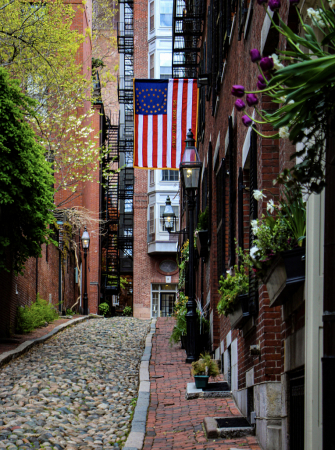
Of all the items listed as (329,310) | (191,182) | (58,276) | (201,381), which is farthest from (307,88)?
(58,276)

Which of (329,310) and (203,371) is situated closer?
(329,310)

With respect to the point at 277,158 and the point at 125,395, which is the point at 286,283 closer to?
the point at 277,158

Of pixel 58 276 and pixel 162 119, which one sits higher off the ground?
pixel 162 119

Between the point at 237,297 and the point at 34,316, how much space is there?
13156mm

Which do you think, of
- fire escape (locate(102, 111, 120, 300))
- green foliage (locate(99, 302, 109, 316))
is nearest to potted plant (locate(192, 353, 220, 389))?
green foliage (locate(99, 302, 109, 316))

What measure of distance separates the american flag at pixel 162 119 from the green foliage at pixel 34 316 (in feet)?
23.2

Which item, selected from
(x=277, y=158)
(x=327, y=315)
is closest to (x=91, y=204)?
(x=277, y=158)

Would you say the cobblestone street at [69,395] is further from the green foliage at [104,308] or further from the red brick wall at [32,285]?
the green foliage at [104,308]

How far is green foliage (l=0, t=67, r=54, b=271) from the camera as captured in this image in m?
14.2

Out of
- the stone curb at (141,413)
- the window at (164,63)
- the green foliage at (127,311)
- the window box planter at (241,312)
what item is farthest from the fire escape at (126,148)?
the window box planter at (241,312)

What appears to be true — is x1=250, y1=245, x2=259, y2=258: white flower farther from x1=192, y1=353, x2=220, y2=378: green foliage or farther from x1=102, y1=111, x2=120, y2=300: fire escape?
x1=102, y1=111, x2=120, y2=300: fire escape

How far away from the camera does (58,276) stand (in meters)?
28.5

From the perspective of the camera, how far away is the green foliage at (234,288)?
25.4 feet

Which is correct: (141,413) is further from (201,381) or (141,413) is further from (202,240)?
(202,240)
